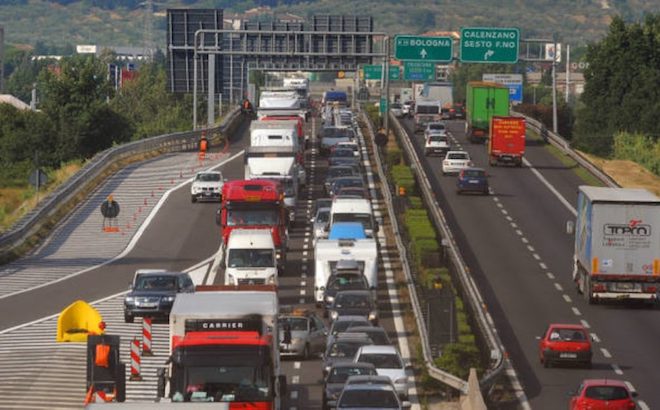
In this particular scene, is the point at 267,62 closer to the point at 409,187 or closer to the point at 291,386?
the point at 409,187

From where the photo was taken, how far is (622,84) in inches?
5236

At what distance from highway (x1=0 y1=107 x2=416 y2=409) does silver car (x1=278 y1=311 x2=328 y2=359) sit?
0.32 meters

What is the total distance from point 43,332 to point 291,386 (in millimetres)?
9019

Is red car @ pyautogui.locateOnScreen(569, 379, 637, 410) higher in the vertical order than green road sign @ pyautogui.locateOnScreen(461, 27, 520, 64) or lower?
lower

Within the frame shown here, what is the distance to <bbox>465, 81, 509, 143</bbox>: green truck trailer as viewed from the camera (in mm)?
102625

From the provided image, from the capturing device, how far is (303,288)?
5484cm

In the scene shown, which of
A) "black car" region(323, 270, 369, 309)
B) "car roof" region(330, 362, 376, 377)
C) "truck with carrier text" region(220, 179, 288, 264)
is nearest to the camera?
"car roof" region(330, 362, 376, 377)

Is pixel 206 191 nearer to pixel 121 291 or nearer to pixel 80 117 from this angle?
pixel 121 291

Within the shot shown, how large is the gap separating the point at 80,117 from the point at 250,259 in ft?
232

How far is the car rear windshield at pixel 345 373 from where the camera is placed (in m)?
36.0

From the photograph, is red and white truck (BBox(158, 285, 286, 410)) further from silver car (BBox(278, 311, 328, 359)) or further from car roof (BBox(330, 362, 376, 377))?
silver car (BBox(278, 311, 328, 359))

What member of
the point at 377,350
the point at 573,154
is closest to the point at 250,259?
the point at 377,350

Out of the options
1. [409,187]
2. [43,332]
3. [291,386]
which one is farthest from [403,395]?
[409,187]

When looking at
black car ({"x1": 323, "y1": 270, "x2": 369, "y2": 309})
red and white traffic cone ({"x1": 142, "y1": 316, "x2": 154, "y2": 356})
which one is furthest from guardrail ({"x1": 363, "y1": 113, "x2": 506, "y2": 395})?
red and white traffic cone ({"x1": 142, "y1": 316, "x2": 154, "y2": 356})
